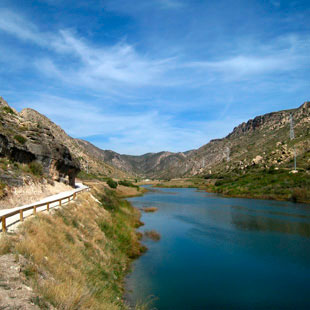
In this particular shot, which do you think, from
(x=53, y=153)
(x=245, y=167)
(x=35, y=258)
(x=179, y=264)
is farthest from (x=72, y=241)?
(x=245, y=167)

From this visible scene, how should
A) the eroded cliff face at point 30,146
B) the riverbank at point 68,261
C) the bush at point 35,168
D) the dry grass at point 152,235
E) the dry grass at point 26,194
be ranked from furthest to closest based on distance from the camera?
the bush at point 35,168 → the dry grass at point 152,235 → the eroded cliff face at point 30,146 → the dry grass at point 26,194 → the riverbank at point 68,261

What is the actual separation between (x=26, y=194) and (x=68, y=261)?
13.0 meters

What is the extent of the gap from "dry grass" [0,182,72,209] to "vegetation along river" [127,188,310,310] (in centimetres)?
963

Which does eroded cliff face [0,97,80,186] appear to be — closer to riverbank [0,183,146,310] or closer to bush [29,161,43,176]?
bush [29,161,43,176]

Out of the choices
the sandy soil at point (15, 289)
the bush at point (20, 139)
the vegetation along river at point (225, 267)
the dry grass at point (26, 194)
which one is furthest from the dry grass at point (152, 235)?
the sandy soil at point (15, 289)

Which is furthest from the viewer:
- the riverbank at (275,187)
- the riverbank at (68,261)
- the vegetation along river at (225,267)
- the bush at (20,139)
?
the riverbank at (275,187)

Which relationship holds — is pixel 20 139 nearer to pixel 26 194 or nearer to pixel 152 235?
pixel 26 194

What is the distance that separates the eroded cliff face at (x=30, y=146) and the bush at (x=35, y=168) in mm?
495

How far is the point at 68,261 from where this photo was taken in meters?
11.3

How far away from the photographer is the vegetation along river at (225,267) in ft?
48.6

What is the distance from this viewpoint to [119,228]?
25.4 metres

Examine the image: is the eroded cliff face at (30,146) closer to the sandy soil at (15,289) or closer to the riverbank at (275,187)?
the sandy soil at (15,289)

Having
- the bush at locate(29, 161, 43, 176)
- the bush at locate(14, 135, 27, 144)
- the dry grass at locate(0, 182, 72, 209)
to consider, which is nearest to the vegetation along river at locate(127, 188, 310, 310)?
the dry grass at locate(0, 182, 72, 209)

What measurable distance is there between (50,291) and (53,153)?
1118 inches
